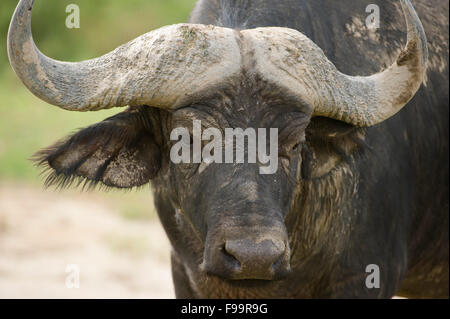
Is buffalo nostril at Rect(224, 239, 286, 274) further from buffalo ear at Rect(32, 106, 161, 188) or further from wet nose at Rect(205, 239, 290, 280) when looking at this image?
buffalo ear at Rect(32, 106, 161, 188)

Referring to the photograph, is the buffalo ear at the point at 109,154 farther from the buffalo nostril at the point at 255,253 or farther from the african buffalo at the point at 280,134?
the buffalo nostril at the point at 255,253

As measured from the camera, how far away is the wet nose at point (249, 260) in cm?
398

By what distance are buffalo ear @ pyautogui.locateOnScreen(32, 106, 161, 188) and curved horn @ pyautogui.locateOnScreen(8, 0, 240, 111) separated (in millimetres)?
260

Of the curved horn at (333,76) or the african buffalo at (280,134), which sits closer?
the african buffalo at (280,134)

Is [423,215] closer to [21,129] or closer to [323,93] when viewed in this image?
[323,93]

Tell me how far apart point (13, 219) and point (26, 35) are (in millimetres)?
7296

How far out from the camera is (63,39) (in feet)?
57.2

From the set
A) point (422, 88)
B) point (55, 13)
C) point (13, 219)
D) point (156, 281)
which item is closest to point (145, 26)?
point (55, 13)

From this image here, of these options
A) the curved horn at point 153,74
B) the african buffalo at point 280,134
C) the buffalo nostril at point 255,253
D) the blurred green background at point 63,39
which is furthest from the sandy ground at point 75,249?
the buffalo nostril at point 255,253

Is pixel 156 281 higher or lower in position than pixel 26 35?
lower

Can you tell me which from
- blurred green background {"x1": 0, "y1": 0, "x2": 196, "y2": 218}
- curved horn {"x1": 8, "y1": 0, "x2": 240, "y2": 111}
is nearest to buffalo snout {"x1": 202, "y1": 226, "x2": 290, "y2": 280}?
curved horn {"x1": 8, "y1": 0, "x2": 240, "y2": 111}

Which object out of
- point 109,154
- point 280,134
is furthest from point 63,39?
point 280,134

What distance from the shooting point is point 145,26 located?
17812 mm

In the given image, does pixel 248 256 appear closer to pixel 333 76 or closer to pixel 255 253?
pixel 255 253
